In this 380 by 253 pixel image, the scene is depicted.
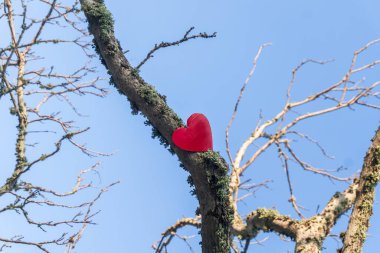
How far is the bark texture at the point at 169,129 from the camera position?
15.1 ft

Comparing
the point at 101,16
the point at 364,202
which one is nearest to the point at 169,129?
the point at 101,16

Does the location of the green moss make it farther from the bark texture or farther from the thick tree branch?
the thick tree branch

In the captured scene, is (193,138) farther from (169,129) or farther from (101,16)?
(101,16)

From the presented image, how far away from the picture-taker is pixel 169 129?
15.8 ft

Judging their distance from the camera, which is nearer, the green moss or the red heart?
the red heart

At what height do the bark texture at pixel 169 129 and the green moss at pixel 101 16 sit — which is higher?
the green moss at pixel 101 16

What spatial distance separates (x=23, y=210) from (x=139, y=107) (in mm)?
2420

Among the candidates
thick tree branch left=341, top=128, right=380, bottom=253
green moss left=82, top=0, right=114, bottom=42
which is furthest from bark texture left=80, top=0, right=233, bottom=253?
thick tree branch left=341, top=128, right=380, bottom=253

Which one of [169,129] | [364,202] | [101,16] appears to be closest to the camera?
[169,129]

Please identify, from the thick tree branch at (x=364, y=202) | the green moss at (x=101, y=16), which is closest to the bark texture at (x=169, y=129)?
the green moss at (x=101, y=16)

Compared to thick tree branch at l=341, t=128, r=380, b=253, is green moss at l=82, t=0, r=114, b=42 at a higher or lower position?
higher

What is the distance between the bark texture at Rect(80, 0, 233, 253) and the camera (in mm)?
4613

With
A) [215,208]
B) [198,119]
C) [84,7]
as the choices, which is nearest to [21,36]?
[84,7]

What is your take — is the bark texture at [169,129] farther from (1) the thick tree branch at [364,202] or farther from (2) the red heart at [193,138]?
(1) the thick tree branch at [364,202]
